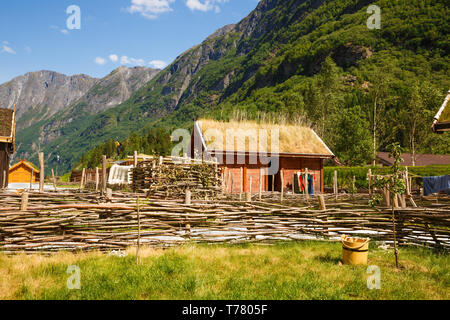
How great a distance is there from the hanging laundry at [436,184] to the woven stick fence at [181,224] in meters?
8.20

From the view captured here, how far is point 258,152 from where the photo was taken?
17.8m

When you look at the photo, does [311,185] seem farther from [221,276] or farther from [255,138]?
[221,276]

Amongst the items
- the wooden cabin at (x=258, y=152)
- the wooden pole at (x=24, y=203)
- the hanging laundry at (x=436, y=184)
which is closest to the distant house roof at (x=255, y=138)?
the wooden cabin at (x=258, y=152)

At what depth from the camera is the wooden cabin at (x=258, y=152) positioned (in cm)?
1745

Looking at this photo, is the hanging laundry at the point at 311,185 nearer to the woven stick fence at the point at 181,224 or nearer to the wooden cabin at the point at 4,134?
the woven stick fence at the point at 181,224

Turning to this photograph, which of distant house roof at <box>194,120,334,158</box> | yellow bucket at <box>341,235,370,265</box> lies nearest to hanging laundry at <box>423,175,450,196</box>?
distant house roof at <box>194,120,334,158</box>

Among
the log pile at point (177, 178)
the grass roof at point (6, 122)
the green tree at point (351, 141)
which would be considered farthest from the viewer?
the green tree at point (351, 141)

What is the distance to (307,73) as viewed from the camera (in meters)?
90.4

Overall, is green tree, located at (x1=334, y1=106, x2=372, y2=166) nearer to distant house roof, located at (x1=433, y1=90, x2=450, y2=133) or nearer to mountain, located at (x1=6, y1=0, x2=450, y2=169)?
mountain, located at (x1=6, y1=0, x2=450, y2=169)

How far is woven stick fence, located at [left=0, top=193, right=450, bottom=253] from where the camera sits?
569 centimetres

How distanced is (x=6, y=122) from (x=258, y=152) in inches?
574

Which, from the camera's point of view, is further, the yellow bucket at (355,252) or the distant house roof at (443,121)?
the distant house roof at (443,121)
